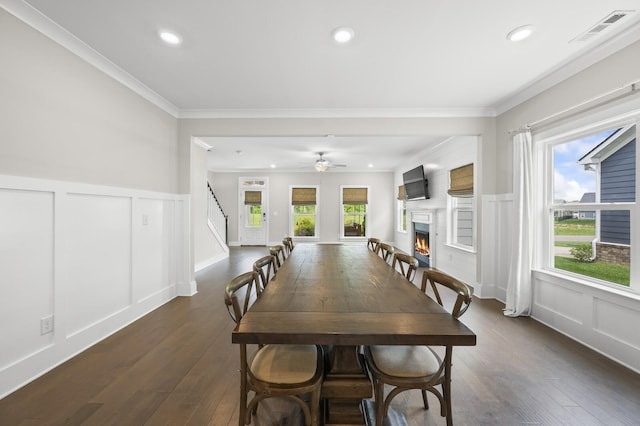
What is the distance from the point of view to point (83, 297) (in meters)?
2.33

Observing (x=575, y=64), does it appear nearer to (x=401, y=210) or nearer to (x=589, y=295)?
(x=589, y=295)

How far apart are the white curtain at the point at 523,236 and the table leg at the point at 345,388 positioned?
2641 millimetres

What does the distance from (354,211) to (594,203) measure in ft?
21.8

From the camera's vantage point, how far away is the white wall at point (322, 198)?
8859 millimetres

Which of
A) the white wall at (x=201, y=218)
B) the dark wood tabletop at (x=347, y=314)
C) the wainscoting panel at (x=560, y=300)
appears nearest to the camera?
the dark wood tabletop at (x=347, y=314)

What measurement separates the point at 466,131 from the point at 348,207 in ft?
17.9

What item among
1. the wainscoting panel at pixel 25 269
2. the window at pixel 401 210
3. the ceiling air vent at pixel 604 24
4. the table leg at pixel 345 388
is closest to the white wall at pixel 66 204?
Result: the wainscoting panel at pixel 25 269

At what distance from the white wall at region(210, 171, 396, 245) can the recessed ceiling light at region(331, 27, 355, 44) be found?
6.68m

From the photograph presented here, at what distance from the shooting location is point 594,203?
98.7 inches

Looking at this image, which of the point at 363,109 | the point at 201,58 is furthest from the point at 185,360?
the point at 363,109

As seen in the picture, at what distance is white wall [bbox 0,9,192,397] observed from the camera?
5.91 ft

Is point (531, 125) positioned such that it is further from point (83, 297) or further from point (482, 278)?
point (83, 297)

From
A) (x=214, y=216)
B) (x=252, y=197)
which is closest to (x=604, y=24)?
(x=214, y=216)

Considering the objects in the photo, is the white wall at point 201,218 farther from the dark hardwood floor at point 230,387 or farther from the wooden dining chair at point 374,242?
the wooden dining chair at point 374,242
